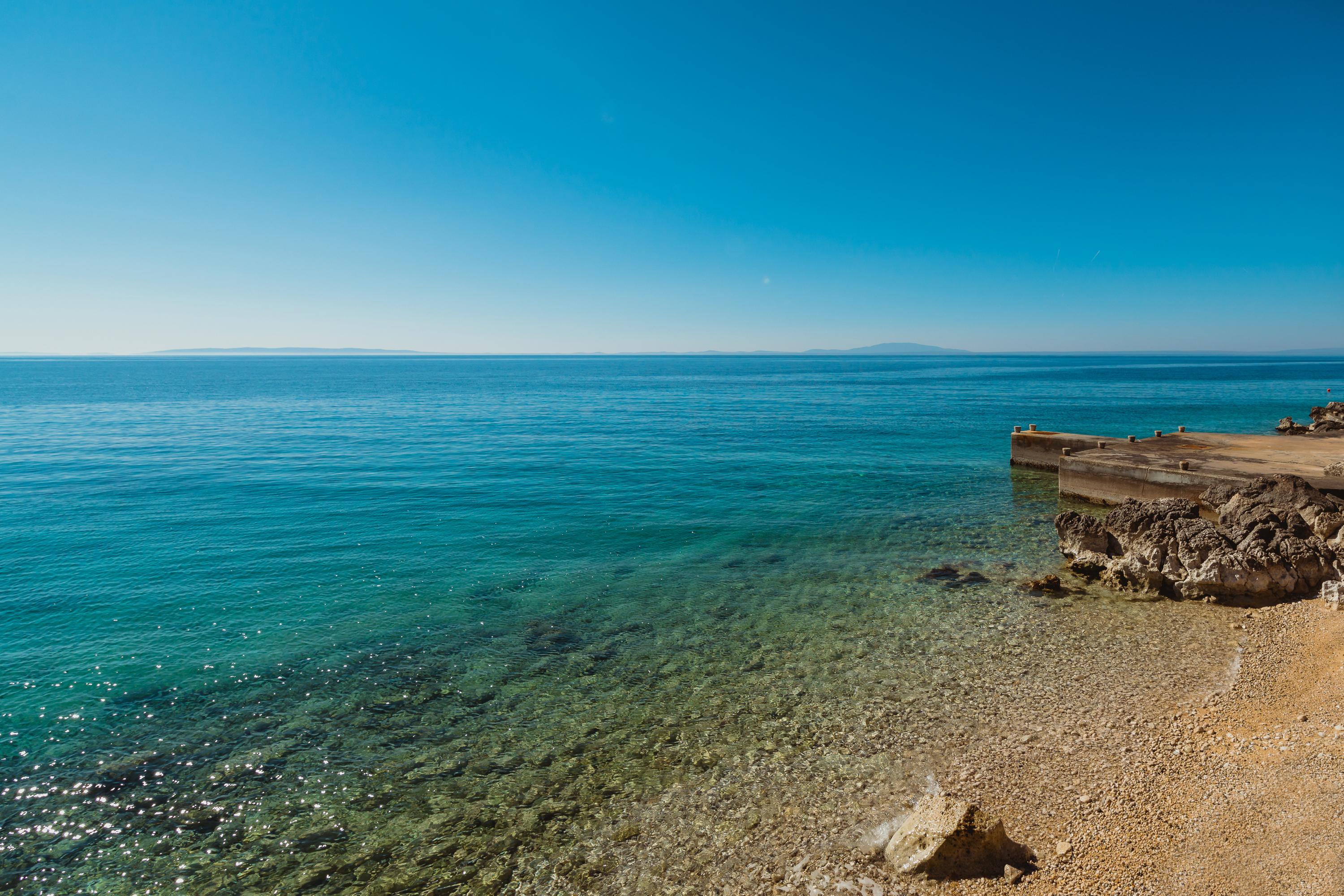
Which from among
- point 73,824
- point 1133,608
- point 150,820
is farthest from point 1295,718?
point 73,824

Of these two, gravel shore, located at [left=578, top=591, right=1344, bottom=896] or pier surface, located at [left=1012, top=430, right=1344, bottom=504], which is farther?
pier surface, located at [left=1012, top=430, right=1344, bottom=504]

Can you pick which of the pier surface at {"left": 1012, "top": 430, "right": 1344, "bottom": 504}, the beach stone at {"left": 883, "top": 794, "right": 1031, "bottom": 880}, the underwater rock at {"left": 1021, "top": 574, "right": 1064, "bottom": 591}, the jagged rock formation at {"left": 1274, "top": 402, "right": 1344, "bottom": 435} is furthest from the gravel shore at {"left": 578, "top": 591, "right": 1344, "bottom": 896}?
the jagged rock formation at {"left": 1274, "top": 402, "right": 1344, "bottom": 435}

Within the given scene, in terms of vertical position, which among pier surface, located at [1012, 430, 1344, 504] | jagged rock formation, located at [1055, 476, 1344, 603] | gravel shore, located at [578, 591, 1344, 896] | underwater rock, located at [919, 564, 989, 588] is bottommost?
gravel shore, located at [578, 591, 1344, 896]

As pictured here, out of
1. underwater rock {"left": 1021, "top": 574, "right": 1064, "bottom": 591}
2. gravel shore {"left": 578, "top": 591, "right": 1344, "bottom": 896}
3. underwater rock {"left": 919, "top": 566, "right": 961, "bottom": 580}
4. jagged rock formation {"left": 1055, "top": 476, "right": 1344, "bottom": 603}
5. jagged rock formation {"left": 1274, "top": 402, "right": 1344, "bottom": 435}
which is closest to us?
gravel shore {"left": 578, "top": 591, "right": 1344, "bottom": 896}

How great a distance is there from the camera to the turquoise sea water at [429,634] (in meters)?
8.66

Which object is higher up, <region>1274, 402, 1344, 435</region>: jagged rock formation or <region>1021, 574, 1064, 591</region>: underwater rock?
<region>1274, 402, 1344, 435</region>: jagged rock formation

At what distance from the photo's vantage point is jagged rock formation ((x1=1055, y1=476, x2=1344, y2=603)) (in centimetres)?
1488

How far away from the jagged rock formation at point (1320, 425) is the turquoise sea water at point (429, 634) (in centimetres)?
2107

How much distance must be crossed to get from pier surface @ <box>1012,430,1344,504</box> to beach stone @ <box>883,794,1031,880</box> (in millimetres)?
21390

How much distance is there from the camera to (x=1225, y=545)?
51.5ft

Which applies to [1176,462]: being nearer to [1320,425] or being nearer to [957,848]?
[957,848]

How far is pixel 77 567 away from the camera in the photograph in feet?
60.2

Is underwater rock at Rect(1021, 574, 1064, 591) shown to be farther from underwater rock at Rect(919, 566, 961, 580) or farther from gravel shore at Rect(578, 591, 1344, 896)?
gravel shore at Rect(578, 591, 1344, 896)

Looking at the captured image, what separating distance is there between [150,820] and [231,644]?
558 cm
